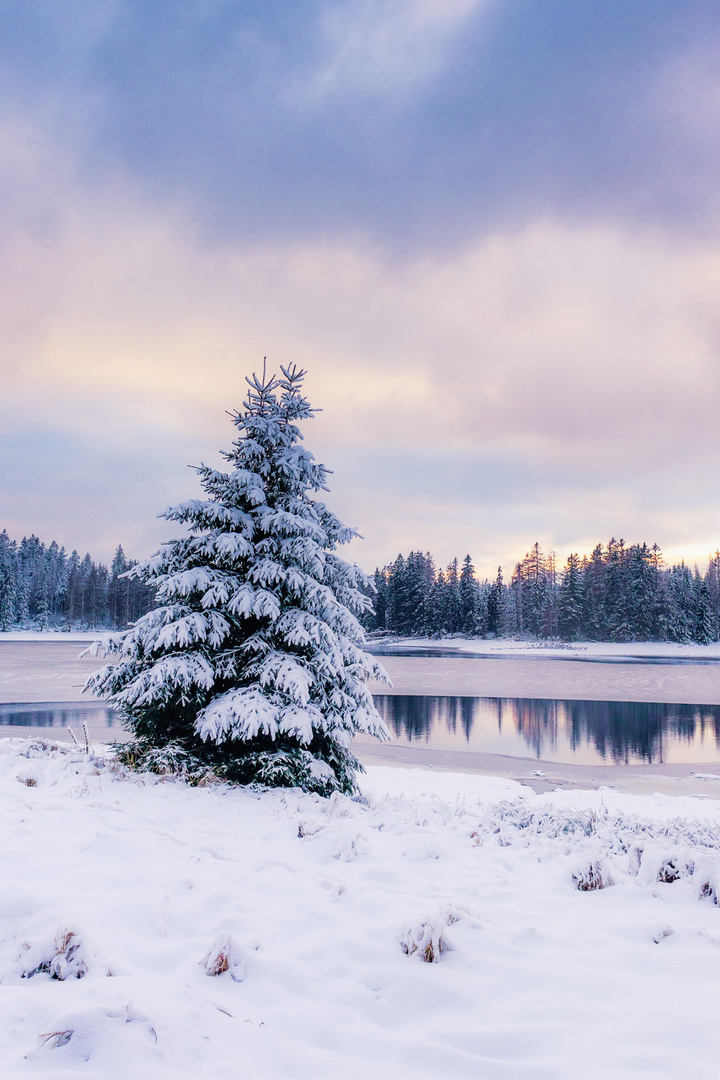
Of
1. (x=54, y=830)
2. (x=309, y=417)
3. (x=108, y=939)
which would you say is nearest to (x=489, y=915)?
(x=108, y=939)

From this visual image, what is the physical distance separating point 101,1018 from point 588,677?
1556 inches

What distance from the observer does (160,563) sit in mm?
8992

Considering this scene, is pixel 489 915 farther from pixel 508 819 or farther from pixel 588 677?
pixel 588 677

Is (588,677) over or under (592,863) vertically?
under

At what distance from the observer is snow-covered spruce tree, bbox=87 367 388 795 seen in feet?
26.3

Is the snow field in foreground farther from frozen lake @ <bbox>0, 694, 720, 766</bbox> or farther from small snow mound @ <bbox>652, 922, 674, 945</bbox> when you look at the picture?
frozen lake @ <bbox>0, 694, 720, 766</bbox>

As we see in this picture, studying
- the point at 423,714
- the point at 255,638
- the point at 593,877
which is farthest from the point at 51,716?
the point at 593,877

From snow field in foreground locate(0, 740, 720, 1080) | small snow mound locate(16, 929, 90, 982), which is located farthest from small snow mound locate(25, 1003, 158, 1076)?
small snow mound locate(16, 929, 90, 982)

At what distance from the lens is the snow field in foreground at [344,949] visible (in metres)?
2.52

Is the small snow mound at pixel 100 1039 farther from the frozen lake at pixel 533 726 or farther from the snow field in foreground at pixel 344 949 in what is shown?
the frozen lake at pixel 533 726

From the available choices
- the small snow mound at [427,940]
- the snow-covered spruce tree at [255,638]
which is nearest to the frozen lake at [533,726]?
the snow-covered spruce tree at [255,638]

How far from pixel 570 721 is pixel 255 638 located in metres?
17.8

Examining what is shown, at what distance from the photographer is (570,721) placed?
73.7ft

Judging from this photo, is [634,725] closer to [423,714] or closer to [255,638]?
[423,714]
